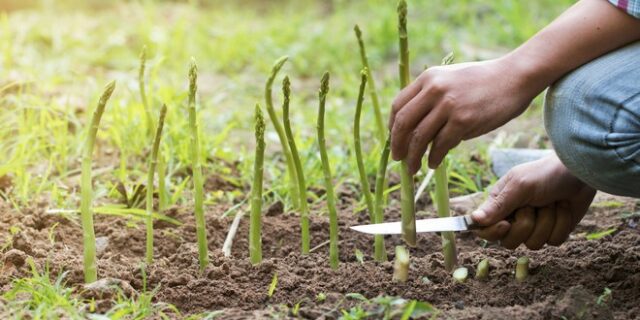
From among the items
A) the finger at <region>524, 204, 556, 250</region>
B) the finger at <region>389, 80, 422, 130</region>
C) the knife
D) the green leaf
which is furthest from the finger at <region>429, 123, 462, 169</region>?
the green leaf

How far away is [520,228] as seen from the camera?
256 cm

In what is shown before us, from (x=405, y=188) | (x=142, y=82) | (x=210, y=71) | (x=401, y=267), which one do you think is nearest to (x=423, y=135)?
(x=405, y=188)

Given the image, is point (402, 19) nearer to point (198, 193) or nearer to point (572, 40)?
point (572, 40)

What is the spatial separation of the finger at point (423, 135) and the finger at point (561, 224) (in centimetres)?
50

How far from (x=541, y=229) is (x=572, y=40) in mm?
579

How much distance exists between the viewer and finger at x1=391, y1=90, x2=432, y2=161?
87.6 inches

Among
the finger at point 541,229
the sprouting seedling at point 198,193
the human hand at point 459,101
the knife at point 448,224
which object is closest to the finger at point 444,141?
the human hand at point 459,101

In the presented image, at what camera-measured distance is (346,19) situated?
21.1ft

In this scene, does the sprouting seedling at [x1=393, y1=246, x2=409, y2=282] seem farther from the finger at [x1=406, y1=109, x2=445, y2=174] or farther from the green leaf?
the green leaf

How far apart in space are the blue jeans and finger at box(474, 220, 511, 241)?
0.26 metres

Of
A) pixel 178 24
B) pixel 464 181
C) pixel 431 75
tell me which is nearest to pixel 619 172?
pixel 431 75

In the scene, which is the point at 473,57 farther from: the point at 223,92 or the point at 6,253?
the point at 6,253

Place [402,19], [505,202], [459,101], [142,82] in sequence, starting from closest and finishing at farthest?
1. [459,101]
2. [402,19]
3. [505,202]
4. [142,82]

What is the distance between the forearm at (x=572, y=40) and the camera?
224 centimetres
